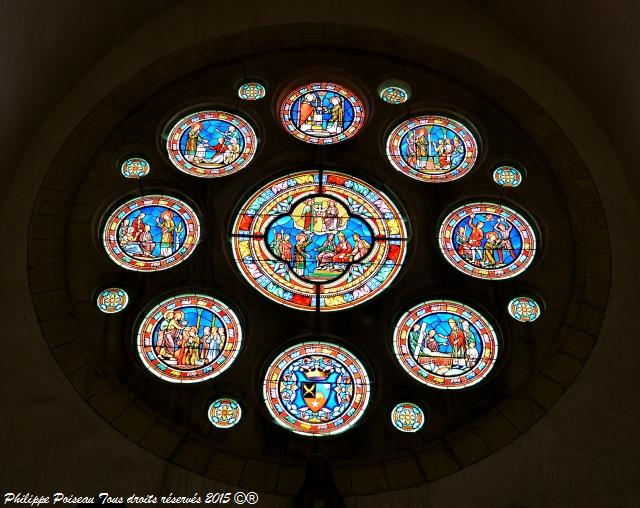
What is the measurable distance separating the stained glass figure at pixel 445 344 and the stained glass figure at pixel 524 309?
37cm

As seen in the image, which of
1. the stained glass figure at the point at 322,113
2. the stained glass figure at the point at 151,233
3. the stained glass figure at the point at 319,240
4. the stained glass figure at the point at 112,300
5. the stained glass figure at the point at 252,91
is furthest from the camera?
the stained glass figure at the point at 252,91

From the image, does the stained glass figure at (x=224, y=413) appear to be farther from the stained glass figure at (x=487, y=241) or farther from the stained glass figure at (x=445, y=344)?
the stained glass figure at (x=487, y=241)

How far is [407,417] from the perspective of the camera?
33.8ft

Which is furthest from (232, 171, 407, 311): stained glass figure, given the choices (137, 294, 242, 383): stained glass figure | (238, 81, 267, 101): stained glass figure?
(238, 81, 267, 101): stained glass figure

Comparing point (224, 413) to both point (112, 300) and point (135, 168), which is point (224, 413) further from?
point (135, 168)

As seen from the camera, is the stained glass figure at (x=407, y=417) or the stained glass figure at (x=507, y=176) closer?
the stained glass figure at (x=407, y=417)

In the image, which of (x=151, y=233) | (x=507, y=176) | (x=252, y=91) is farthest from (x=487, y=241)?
(x=151, y=233)

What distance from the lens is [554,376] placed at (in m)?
10.3

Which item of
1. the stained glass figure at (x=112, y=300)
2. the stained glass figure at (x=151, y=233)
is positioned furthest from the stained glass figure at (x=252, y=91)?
the stained glass figure at (x=112, y=300)

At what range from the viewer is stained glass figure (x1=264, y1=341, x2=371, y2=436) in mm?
10234

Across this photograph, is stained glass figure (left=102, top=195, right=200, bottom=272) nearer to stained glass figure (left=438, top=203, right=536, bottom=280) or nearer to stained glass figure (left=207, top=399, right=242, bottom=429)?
stained glass figure (left=207, top=399, right=242, bottom=429)

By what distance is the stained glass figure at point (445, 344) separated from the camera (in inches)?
414

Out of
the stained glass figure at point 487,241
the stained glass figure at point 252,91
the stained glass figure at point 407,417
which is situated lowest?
the stained glass figure at point 407,417

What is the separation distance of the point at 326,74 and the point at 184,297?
153 inches
